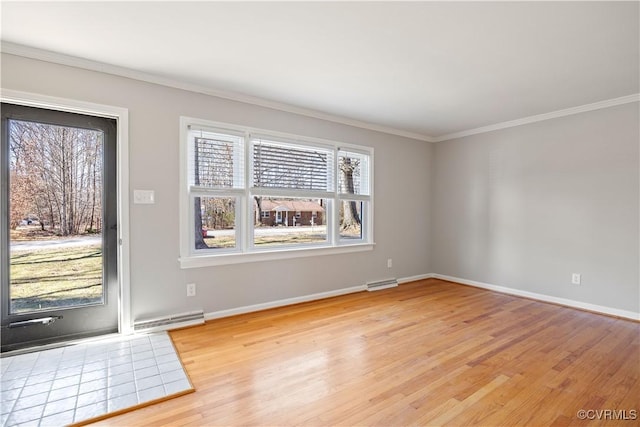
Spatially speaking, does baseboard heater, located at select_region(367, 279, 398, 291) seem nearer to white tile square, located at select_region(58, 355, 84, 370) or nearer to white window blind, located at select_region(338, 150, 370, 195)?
white window blind, located at select_region(338, 150, 370, 195)

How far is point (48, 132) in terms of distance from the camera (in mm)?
2689

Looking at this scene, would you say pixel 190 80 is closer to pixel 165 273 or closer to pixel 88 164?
pixel 88 164

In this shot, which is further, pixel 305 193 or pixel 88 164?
pixel 305 193

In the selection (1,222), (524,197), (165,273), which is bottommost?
(165,273)

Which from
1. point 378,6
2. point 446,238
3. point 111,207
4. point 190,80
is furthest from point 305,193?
point 446,238

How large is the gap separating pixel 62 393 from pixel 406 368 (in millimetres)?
2299

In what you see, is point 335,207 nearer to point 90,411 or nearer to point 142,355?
point 142,355

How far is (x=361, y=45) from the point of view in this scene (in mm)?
2443

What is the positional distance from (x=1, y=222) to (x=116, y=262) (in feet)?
2.80

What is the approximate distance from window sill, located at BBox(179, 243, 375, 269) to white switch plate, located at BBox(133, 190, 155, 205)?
2.10 feet

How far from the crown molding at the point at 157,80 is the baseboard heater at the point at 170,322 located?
2.27 meters

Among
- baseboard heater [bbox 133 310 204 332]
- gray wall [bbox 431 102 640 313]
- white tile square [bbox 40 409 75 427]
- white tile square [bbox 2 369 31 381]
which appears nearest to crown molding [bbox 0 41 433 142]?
gray wall [bbox 431 102 640 313]

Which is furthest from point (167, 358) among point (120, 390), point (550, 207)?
point (550, 207)

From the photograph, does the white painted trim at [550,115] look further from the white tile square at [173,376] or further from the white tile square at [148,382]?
the white tile square at [148,382]
